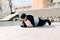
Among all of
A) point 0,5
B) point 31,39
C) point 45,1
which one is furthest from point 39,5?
point 31,39

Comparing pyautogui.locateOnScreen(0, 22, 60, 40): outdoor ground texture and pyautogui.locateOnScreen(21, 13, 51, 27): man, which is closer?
pyautogui.locateOnScreen(0, 22, 60, 40): outdoor ground texture

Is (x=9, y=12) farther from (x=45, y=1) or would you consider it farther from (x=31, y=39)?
(x=31, y=39)

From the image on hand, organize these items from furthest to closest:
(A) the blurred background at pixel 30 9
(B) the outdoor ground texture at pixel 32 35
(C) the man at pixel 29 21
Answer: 1. (A) the blurred background at pixel 30 9
2. (C) the man at pixel 29 21
3. (B) the outdoor ground texture at pixel 32 35

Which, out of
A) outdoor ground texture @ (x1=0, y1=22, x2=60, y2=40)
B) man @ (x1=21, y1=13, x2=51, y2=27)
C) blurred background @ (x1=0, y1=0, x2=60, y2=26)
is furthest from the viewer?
blurred background @ (x1=0, y1=0, x2=60, y2=26)

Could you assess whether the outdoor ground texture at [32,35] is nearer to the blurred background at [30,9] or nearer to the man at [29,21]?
the man at [29,21]

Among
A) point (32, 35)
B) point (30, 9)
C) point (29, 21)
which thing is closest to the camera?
point (32, 35)

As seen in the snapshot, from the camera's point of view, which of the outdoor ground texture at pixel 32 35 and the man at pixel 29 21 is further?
the man at pixel 29 21

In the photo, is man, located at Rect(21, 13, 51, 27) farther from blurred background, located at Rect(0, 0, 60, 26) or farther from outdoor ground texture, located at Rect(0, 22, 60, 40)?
blurred background, located at Rect(0, 0, 60, 26)

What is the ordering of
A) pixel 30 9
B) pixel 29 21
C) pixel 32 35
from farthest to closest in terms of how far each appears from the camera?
pixel 30 9, pixel 29 21, pixel 32 35


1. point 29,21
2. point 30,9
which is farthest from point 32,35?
point 30,9

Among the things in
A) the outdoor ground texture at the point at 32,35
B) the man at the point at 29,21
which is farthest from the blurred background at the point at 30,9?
the outdoor ground texture at the point at 32,35

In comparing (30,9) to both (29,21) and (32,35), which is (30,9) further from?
(32,35)

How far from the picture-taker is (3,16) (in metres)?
9.23

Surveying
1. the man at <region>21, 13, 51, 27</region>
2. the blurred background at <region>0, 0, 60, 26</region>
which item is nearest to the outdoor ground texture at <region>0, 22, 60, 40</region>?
the man at <region>21, 13, 51, 27</region>
